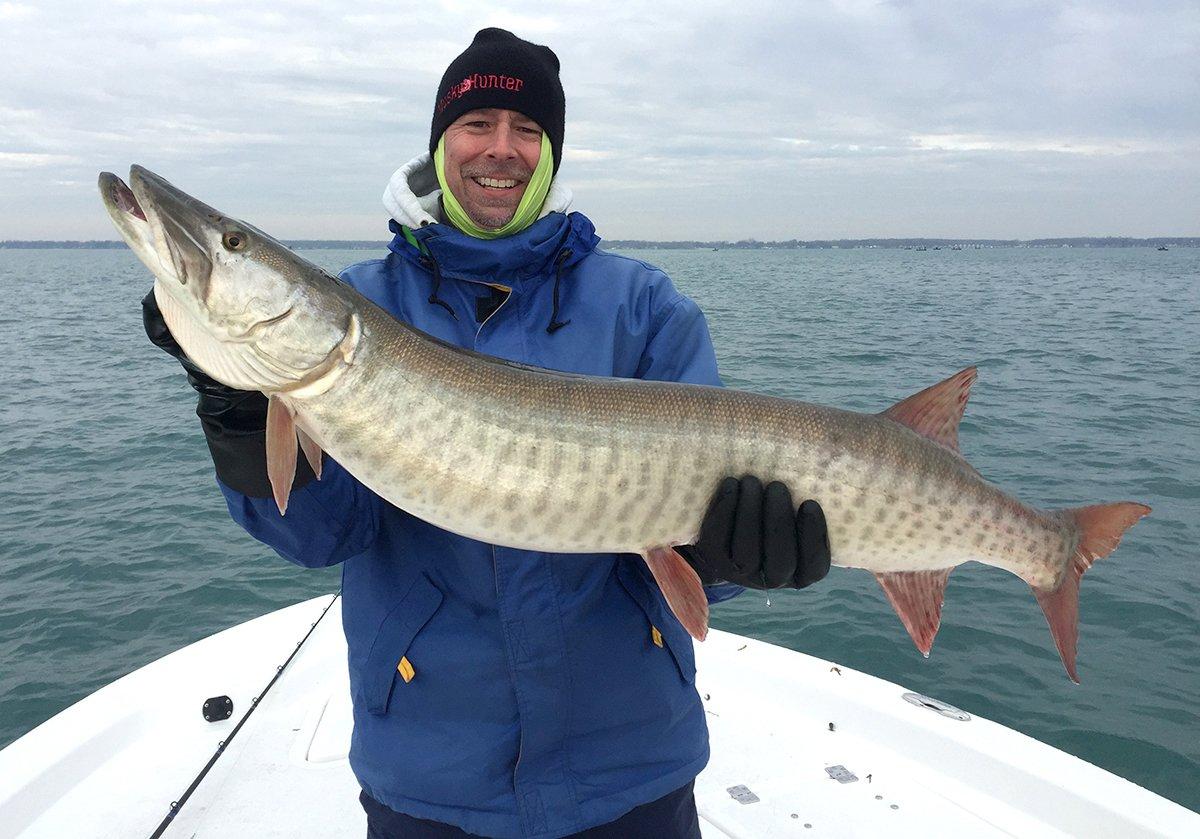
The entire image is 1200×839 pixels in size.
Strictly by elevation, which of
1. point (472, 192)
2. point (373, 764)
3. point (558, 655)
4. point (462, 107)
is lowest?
point (373, 764)

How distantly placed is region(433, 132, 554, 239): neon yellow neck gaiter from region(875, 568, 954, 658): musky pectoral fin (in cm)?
175

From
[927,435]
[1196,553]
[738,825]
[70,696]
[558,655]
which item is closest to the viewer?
[558,655]

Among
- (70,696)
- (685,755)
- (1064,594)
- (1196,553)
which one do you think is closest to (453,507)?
(685,755)

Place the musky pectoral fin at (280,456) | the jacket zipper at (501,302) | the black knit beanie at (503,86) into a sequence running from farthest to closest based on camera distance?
the black knit beanie at (503,86)
the jacket zipper at (501,302)
the musky pectoral fin at (280,456)

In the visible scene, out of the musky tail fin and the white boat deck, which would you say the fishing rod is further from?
the musky tail fin

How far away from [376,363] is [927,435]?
1854mm

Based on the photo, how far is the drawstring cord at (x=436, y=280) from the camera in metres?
2.67

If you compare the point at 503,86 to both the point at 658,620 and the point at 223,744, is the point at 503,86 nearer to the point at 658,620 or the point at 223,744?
the point at 658,620

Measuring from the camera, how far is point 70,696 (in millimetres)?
6387

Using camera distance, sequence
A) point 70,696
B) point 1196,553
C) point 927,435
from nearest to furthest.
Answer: point 927,435
point 70,696
point 1196,553

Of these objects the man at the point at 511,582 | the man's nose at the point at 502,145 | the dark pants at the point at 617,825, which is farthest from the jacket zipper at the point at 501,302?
the dark pants at the point at 617,825

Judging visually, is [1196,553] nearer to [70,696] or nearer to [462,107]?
[462,107]

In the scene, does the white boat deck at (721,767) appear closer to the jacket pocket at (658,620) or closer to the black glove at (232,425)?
the jacket pocket at (658,620)

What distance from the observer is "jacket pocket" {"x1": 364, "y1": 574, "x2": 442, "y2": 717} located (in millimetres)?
2352
